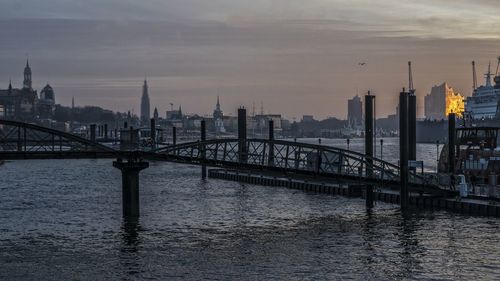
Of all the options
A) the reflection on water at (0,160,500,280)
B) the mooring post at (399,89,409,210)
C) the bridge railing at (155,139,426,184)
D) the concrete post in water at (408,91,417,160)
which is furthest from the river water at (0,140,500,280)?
the concrete post in water at (408,91,417,160)

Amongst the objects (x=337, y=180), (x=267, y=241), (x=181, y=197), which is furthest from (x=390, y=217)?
(x=181, y=197)

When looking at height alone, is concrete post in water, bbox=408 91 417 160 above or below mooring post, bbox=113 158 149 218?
above

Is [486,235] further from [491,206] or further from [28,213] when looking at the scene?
[28,213]

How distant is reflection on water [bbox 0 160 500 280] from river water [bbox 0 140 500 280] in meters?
0.06

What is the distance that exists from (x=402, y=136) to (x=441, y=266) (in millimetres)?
22197

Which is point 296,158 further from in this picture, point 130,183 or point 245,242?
point 245,242

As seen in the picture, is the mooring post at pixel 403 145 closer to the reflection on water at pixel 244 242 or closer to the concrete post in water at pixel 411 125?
the reflection on water at pixel 244 242

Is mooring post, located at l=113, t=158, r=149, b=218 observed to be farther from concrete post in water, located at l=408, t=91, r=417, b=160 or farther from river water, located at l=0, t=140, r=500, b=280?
concrete post in water, located at l=408, t=91, r=417, b=160

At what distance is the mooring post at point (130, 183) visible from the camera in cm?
5622

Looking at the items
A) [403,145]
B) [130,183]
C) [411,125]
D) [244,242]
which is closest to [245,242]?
[244,242]

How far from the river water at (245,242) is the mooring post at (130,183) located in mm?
1204

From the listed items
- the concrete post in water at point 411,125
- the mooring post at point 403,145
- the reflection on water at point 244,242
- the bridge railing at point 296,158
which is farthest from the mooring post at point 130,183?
the concrete post in water at point 411,125

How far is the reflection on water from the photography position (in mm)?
38625

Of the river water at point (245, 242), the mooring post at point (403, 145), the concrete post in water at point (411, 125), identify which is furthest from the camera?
the concrete post in water at point (411, 125)
